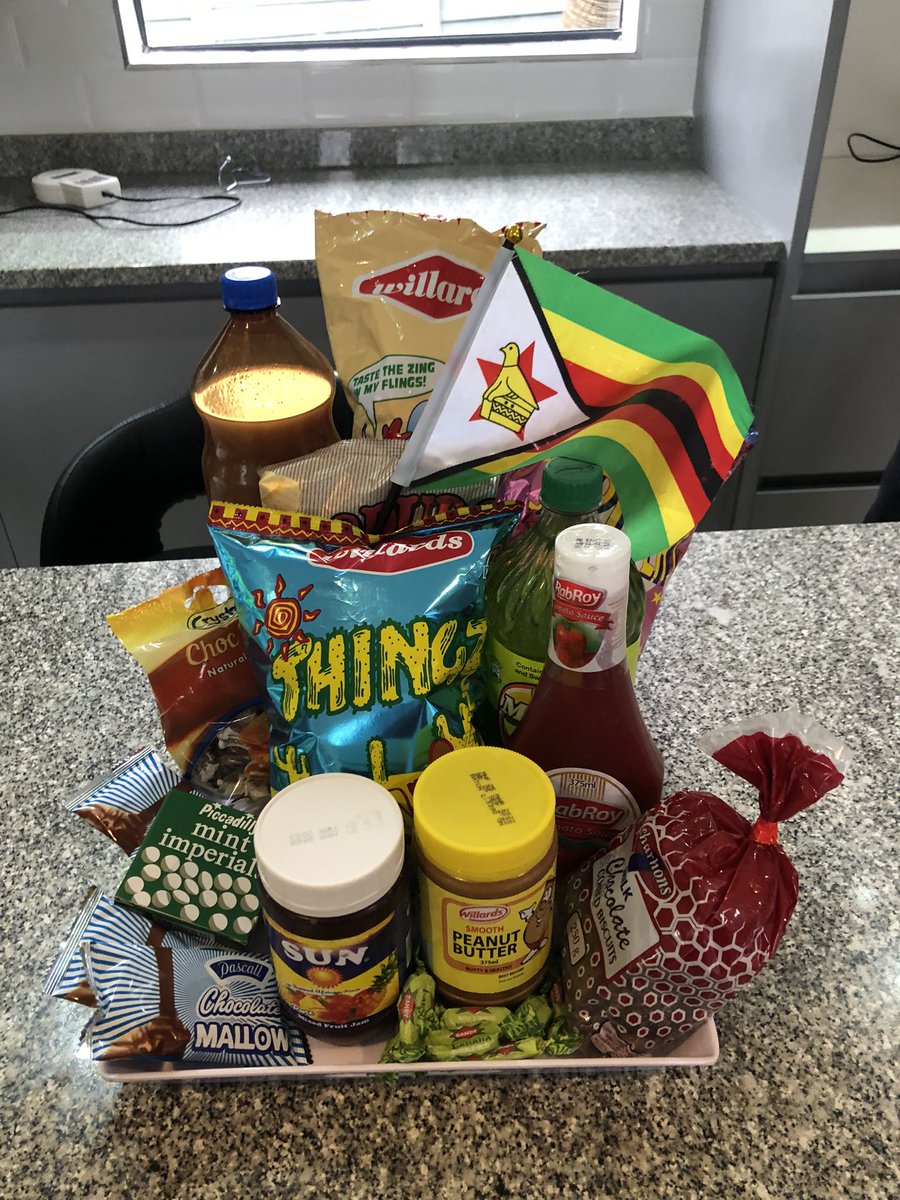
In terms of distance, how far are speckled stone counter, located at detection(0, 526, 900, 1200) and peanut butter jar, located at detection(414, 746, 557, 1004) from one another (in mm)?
59

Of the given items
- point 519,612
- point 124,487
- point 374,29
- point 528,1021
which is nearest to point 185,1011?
point 528,1021

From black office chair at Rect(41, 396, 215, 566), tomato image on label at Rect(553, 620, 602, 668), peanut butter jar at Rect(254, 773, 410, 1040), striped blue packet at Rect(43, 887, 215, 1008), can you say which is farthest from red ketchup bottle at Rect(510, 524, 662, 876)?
black office chair at Rect(41, 396, 215, 566)

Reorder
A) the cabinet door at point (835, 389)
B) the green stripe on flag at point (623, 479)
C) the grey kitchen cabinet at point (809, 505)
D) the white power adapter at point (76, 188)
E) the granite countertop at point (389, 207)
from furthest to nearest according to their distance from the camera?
the grey kitchen cabinet at point (809, 505)
the white power adapter at point (76, 188)
the cabinet door at point (835, 389)
the granite countertop at point (389, 207)
the green stripe on flag at point (623, 479)

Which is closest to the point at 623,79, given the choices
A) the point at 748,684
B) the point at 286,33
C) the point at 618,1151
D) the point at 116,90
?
the point at 286,33

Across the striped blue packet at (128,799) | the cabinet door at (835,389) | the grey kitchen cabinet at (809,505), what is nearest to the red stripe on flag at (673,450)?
the striped blue packet at (128,799)

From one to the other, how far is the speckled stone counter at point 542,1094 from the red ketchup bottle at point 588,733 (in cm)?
11

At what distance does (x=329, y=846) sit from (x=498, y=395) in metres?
0.25

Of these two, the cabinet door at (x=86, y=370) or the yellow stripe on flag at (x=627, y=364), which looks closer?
the yellow stripe on flag at (x=627, y=364)

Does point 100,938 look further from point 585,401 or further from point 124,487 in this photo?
point 124,487

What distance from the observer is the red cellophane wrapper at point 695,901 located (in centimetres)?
43

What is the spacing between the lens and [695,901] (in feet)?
1.42

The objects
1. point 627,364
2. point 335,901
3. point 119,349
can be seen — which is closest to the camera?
point 335,901

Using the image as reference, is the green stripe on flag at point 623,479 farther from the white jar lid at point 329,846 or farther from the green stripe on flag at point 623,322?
the white jar lid at point 329,846

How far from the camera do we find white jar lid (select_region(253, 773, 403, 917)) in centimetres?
43
